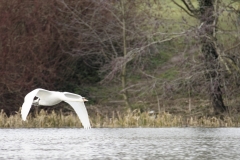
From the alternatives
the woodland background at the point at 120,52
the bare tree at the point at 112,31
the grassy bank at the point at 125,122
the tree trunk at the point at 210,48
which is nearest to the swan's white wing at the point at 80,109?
the grassy bank at the point at 125,122

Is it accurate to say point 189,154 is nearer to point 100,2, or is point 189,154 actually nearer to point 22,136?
point 22,136

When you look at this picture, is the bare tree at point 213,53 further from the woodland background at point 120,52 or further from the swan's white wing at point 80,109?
the swan's white wing at point 80,109

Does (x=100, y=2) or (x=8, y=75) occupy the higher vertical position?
(x=100, y=2)

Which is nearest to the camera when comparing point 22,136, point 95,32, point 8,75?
point 22,136

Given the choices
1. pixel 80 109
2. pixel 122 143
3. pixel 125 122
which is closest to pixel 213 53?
pixel 125 122

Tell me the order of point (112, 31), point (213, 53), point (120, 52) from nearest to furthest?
point (213, 53), point (112, 31), point (120, 52)

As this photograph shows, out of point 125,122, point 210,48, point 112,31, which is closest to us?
point 125,122

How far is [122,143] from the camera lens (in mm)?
23641

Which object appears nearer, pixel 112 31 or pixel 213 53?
pixel 213 53

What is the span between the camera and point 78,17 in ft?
117

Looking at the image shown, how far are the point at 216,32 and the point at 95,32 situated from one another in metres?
7.25

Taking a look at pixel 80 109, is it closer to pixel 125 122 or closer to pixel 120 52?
pixel 125 122

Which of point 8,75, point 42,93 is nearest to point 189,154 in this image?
point 42,93

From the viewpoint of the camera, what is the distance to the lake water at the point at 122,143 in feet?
65.1
